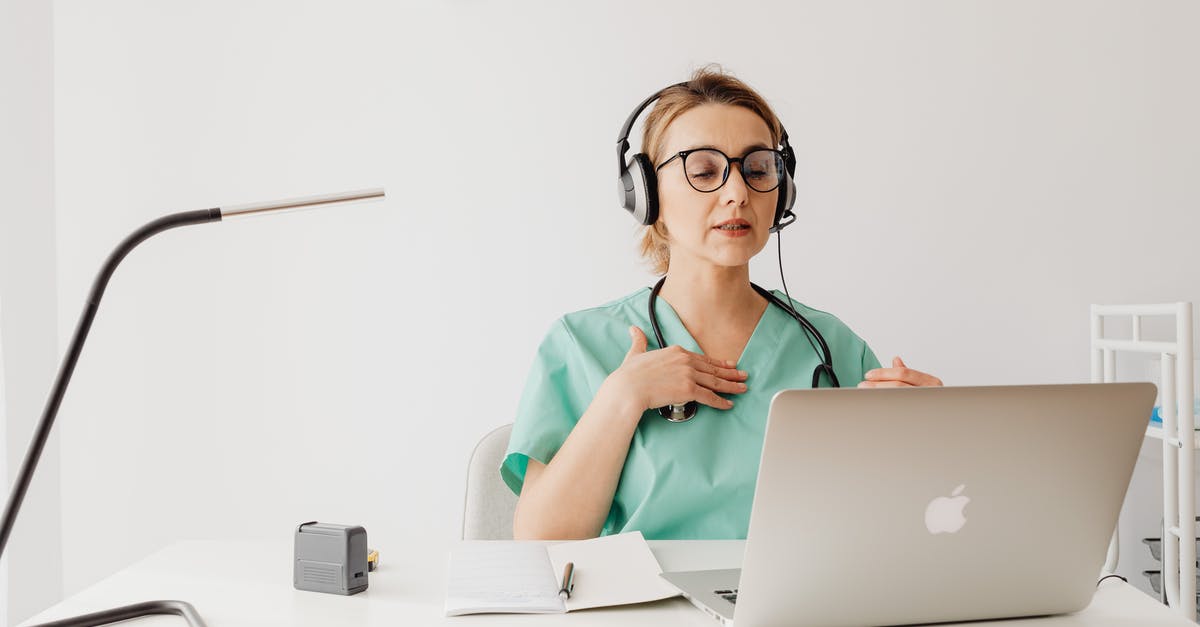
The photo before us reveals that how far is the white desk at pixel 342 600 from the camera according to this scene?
0.77 meters

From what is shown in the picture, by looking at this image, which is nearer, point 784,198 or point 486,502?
point 784,198

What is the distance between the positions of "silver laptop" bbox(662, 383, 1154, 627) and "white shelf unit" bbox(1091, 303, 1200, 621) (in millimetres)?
1270

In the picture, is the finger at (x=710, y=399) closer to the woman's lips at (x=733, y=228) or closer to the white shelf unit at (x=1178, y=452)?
the woman's lips at (x=733, y=228)

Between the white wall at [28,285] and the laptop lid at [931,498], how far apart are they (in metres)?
1.88

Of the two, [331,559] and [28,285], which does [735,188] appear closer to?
[331,559]

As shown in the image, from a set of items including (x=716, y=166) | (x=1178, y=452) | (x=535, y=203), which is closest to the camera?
(x=716, y=166)

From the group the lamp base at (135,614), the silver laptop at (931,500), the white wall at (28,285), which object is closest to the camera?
the silver laptop at (931,500)

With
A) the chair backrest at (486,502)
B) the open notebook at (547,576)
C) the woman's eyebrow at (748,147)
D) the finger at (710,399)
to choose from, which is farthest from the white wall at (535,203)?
the open notebook at (547,576)

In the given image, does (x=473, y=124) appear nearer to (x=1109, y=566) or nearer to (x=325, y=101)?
(x=325, y=101)

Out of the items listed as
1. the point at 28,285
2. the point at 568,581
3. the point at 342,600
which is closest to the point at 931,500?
the point at 568,581

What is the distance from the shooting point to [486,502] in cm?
154

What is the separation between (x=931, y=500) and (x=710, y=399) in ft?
1.89

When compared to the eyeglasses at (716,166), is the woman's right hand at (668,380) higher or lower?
lower

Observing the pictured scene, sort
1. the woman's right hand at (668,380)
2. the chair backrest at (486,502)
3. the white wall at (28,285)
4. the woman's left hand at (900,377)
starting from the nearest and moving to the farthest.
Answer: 1. the woman's left hand at (900,377)
2. the woman's right hand at (668,380)
3. the chair backrest at (486,502)
4. the white wall at (28,285)
